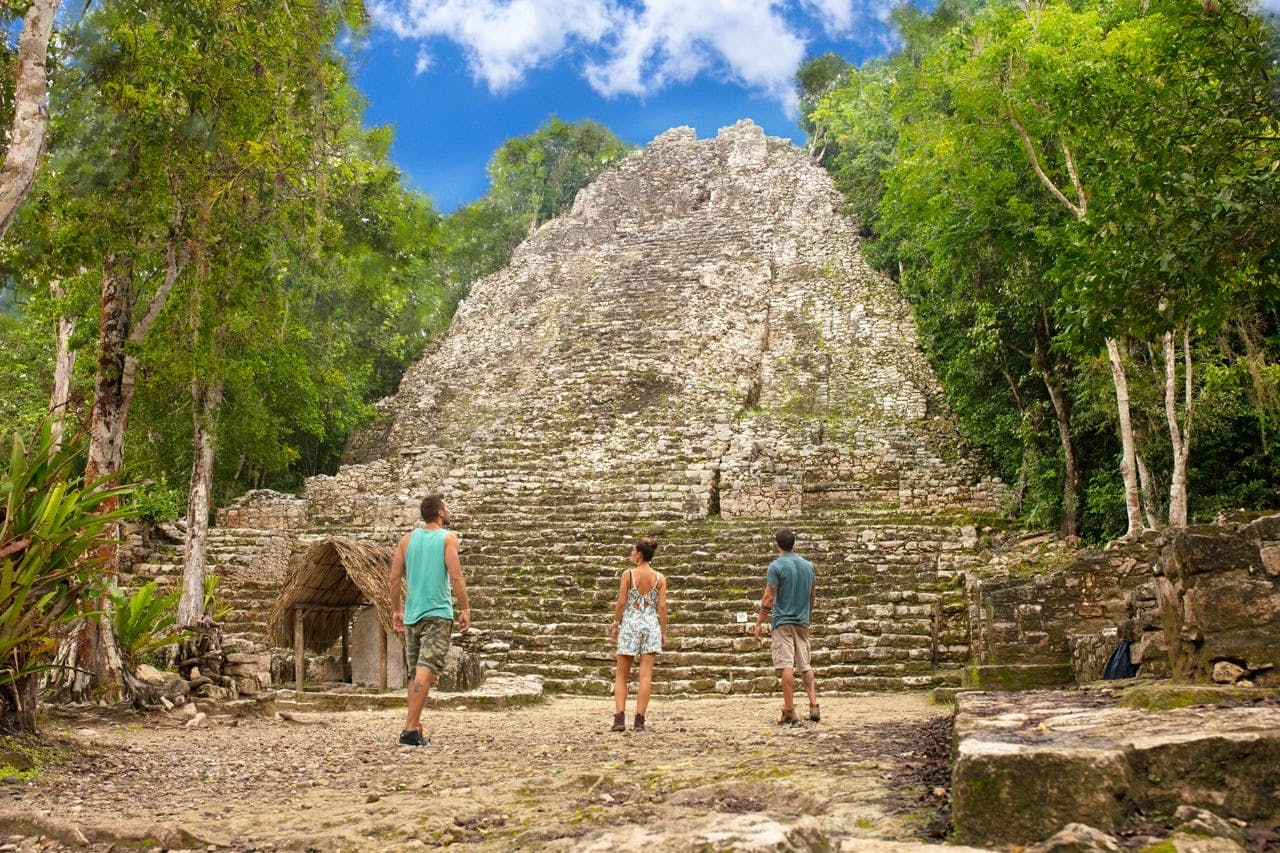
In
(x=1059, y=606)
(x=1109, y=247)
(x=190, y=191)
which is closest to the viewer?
(x=1109, y=247)

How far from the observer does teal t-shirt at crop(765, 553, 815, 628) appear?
20.9 ft

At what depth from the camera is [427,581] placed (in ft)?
17.4

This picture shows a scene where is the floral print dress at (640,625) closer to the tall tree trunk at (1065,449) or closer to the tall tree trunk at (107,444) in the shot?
the tall tree trunk at (107,444)

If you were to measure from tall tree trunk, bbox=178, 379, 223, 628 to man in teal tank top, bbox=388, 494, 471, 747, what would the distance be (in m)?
5.51

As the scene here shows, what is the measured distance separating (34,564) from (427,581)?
187cm

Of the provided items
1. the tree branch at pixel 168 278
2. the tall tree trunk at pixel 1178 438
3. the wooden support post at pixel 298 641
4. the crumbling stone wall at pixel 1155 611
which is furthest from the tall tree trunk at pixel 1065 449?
the tree branch at pixel 168 278

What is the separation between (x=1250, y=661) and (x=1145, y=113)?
469cm

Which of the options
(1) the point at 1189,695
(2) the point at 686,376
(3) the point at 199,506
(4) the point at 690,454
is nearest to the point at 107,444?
(3) the point at 199,506

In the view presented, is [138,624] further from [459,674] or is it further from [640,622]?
[640,622]

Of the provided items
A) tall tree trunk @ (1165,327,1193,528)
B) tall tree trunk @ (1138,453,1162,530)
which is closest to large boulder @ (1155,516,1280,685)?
tall tree trunk @ (1165,327,1193,528)

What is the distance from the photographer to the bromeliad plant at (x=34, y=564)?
471 centimetres

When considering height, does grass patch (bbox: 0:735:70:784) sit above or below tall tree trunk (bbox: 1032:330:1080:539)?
below

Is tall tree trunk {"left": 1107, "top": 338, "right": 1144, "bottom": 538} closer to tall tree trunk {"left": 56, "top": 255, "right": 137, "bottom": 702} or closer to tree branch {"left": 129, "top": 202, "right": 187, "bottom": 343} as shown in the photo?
tree branch {"left": 129, "top": 202, "right": 187, "bottom": 343}

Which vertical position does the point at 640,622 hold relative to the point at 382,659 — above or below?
above
